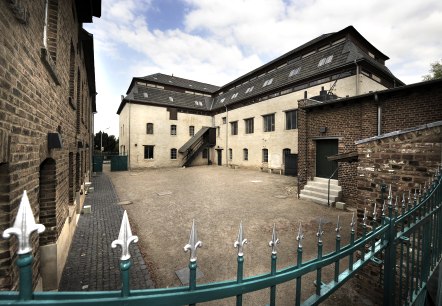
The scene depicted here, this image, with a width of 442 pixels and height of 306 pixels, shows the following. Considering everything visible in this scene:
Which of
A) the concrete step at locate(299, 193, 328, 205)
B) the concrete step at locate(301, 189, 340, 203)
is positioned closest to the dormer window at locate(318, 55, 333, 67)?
the concrete step at locate(301, 189, 340, 203)

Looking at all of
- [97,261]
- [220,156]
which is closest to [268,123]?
[220,156]

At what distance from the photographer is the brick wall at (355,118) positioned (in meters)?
6.92

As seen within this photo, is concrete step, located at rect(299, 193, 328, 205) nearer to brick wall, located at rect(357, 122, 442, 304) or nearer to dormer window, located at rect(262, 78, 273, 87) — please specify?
brick wall, located at rect(357, 122, 442, 304)

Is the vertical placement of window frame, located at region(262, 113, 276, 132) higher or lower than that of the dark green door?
higher

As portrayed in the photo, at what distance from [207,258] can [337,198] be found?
675 cm

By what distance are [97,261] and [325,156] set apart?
32.0 feet

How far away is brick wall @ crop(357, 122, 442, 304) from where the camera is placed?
3.27 meters

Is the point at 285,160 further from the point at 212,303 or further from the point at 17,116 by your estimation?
the point at 17,116

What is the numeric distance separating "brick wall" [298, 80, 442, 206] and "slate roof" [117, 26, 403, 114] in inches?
258

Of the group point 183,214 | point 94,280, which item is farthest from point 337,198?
point 94,280

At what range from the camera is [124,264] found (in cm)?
104

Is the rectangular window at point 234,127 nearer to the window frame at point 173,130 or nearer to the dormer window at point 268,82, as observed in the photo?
the dormer window at point 268,82

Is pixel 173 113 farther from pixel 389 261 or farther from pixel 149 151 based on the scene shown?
pixel 389 261

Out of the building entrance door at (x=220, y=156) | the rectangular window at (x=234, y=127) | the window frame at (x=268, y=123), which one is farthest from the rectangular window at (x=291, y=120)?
the building entrance door at (x=220, y=156)
